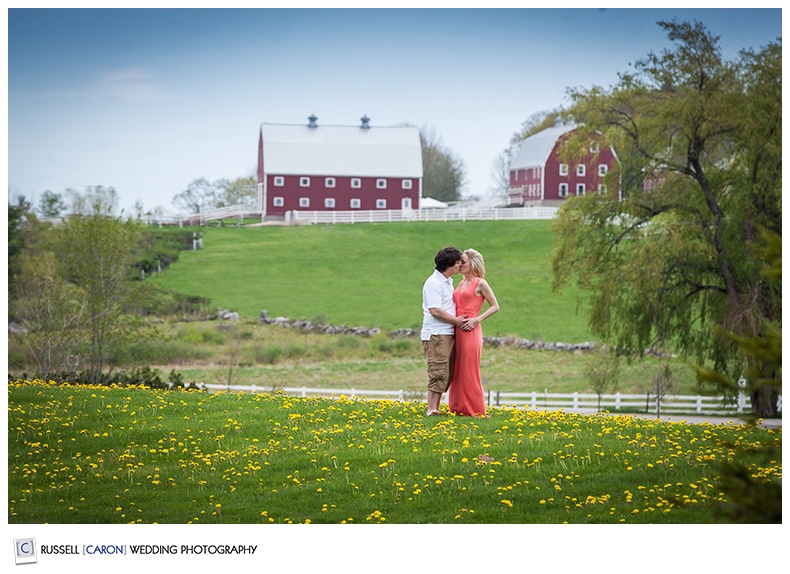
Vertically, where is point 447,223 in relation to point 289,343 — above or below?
above

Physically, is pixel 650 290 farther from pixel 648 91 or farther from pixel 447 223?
pixel 447 223

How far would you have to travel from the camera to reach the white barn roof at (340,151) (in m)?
54.3

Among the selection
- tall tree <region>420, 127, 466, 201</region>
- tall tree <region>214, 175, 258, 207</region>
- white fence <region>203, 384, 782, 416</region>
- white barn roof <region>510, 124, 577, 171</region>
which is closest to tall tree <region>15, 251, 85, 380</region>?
white fence <region>203, 384, 782, 416</region>

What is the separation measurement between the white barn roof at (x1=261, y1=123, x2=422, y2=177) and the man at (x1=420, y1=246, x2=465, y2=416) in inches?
1761

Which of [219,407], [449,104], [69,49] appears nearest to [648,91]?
[69,49]

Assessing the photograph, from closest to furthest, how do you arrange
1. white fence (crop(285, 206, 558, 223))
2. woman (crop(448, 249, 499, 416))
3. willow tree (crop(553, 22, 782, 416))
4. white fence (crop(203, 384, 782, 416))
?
woman (crop(448, 249, 499, 416)), willow tree (crop(553, 22, 782, 416)), white fence (crop(203, 384, 782, 416)), white fence (crop(285, 206, 558, 223))

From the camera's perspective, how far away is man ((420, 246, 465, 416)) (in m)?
9.82

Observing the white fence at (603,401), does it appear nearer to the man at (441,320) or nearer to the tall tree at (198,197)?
the man at (441,320)

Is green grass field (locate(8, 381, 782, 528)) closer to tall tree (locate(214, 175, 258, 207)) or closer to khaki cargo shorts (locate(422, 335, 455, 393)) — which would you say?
khaki cargo shorts (locate(422, 335, 455, 393))

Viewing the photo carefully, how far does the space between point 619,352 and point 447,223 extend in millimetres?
30810

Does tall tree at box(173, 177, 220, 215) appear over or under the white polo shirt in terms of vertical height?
over

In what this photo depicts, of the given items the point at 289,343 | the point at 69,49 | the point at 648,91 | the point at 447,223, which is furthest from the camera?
the point at 447,223

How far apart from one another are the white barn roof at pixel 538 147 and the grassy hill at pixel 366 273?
4.57 meters

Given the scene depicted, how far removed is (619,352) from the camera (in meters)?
22.3
